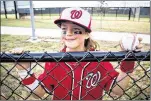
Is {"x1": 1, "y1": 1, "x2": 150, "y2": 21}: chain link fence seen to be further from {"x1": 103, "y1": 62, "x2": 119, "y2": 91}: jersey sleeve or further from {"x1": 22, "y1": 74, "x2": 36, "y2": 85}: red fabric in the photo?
{"x1": 22, "y1": 74, "x2": 36, "y2": 85}: red fabric

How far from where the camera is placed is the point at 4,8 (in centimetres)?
2634

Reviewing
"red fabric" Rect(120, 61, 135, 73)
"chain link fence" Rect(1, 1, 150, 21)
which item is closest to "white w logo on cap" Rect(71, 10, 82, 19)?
"red fabric" Rect(120, 61, 135, 73)

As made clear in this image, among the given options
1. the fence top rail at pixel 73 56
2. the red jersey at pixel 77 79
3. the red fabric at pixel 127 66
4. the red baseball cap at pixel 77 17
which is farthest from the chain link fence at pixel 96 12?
the fence top rail at pixel 73 56

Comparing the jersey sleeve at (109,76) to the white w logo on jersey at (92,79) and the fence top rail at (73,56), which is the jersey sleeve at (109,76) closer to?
the white w logo on jersey at (92,79)

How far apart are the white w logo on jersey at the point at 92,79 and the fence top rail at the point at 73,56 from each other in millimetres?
468

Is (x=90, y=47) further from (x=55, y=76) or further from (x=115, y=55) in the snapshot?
(x=115, y=55)

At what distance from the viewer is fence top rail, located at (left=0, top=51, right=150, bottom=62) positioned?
1050 millimetres

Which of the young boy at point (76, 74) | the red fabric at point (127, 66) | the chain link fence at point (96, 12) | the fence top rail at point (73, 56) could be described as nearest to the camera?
the fence top rail at point (73, 56)

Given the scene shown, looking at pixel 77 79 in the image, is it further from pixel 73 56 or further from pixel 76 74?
pixel 73 56

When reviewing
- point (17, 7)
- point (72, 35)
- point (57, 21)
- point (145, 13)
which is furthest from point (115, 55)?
point (17, 7)

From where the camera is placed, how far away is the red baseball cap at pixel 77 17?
153 cm

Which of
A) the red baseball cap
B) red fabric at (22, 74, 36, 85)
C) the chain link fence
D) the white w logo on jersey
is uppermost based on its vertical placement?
the red baseball cap

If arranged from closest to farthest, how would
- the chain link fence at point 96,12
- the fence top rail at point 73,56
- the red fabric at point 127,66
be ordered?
the fence top rail at point 73,56, the red fabric at point 127,66, the chain link fence at point 96,12

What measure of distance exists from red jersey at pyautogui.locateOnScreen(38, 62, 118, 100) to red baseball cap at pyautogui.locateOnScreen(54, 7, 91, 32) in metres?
0.28
